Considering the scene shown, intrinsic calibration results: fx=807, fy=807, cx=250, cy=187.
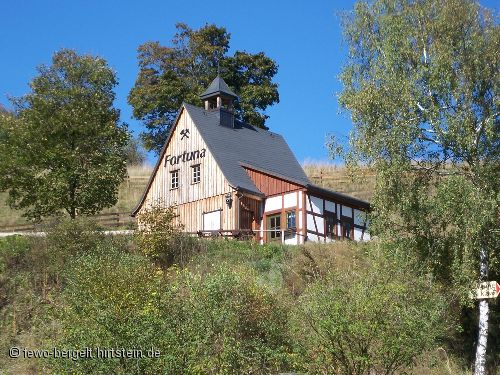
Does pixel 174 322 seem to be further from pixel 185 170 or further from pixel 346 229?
pixel 185 170

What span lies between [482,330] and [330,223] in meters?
14.4

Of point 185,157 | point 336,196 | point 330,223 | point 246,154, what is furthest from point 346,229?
point 185,157

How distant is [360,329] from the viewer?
15.9 metres

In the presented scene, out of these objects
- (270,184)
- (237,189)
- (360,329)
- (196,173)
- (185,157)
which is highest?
Result: (185,157)

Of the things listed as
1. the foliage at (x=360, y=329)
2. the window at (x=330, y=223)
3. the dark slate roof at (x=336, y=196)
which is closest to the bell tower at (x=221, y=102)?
the dark slate roof at (x=336, y=196)

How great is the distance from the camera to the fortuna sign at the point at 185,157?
37500 mm

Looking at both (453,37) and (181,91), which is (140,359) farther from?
(181,91)

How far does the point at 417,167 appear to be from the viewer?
22859 millimetres

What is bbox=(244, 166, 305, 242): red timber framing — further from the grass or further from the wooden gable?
the grass

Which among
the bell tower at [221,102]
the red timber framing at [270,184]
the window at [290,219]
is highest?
the bell tower at [221,102]

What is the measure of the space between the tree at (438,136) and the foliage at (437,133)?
3cm

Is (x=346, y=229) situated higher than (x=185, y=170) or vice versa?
(x=185, y=170)

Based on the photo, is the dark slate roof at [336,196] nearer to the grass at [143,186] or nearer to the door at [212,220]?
the door at [212,220]

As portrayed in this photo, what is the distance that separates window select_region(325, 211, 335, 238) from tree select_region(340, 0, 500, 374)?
1175cm
